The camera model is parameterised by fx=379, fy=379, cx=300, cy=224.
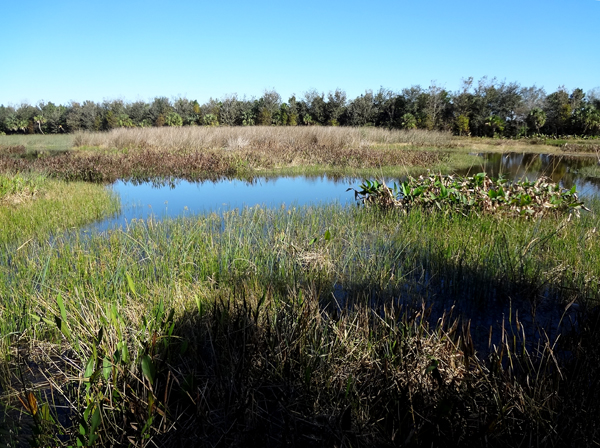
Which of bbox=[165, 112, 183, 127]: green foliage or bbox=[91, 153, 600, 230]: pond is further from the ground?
bbox=[165, 112, 183, 127]: green foliage

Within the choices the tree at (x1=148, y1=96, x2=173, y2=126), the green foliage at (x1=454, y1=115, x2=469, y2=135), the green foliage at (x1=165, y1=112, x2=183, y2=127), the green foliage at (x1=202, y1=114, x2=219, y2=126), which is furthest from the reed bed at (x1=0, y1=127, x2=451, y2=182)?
the tree at (x1=148, y1=96, x2=173, y2=126)

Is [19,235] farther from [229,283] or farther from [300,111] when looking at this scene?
[300,111]

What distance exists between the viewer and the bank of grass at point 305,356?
168 centimetres

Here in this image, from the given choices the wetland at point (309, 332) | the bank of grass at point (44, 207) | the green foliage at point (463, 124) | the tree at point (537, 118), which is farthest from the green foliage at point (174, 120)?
the wetland at point (309, 332)

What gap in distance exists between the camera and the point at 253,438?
176 centimetres

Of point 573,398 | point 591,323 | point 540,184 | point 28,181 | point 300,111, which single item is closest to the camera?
point 573,398

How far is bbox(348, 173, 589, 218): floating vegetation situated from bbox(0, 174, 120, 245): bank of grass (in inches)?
202

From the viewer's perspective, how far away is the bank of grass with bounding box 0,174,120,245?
5383mm

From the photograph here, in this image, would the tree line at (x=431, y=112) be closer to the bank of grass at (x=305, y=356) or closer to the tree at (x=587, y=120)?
the tree at (x=587, y=120)

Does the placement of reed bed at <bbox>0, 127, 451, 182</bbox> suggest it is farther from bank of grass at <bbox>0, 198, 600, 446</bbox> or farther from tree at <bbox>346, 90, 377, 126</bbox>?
tree at <bbox>346, 90, 377, 126</bbox>

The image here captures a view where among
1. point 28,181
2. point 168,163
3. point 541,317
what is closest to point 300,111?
point 168,163

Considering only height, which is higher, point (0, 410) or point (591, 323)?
point (591, 323)

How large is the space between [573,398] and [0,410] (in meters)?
2.90

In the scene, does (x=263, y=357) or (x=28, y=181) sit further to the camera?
(x=28, y=181)
